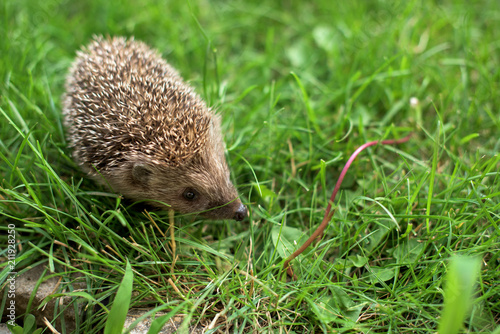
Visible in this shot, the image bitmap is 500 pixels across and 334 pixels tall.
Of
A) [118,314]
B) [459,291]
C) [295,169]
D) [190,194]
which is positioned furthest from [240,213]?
[459,291]

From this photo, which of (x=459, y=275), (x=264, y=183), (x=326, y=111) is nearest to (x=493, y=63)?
(x=326, y=111)

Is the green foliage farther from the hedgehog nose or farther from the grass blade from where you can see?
the grass blade

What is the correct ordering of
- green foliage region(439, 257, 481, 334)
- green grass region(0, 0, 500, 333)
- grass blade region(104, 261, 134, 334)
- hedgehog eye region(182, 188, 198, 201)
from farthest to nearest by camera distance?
1. hedgehog eye region(182, 188, 198, 201)
2. green grass region(0, 0, 500, 333)
3. grass blade region(104, 261, 134, 334)
4. green foliage region(439, 257, 481, 334)

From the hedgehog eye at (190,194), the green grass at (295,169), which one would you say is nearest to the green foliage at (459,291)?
the green grass at (295,169)

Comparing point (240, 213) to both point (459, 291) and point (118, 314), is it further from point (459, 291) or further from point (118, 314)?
point (459, 291)

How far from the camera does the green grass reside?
2.71 m

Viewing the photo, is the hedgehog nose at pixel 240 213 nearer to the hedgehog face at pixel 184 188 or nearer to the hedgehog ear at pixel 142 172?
the hedgehog face at pixel 184 188

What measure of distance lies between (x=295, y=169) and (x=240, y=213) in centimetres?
82

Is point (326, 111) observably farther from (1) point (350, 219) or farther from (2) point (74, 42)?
(2) point (74, 42)

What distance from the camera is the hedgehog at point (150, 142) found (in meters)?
3.03

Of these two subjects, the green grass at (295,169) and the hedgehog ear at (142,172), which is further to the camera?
the hedgehog ear at (142,172)

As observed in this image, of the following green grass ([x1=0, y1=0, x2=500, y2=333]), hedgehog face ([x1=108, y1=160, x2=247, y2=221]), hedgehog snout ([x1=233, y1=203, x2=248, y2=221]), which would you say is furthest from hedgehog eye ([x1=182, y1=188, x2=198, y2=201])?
hedgehog snout ([x1=233, y1=203, x2=248, y2=221])

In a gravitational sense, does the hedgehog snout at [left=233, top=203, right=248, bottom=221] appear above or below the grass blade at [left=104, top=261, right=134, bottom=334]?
below

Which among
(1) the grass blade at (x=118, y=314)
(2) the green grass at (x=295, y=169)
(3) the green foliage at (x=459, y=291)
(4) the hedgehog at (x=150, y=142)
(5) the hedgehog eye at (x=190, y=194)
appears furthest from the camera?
(5) the hedgehog eye at (x=190, y=194)
